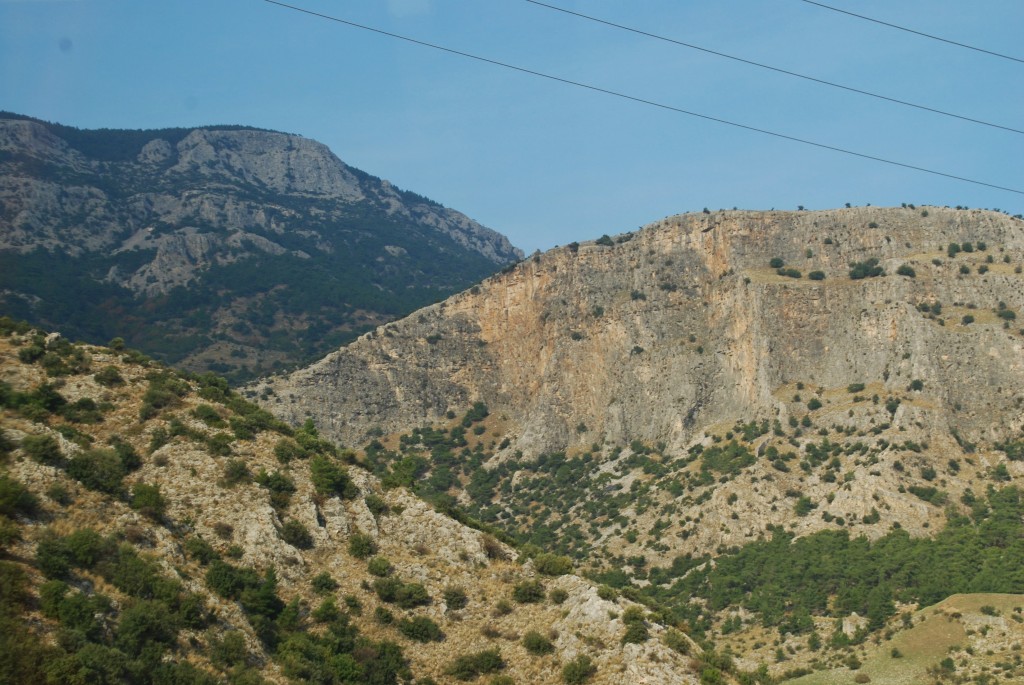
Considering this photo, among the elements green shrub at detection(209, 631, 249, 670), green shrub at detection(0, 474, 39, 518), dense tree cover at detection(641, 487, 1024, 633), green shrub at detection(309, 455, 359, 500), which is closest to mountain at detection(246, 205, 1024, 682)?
dense tree cover at detection(641, 487, 1024, 633)

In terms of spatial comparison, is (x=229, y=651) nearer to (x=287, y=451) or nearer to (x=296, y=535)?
(x=296, y=535)

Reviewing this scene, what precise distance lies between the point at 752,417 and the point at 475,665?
215ft

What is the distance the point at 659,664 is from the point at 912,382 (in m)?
62.5

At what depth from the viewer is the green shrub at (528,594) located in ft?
163

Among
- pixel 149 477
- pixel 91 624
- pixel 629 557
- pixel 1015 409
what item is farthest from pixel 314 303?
pixel 91 624

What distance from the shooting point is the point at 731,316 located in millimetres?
115250

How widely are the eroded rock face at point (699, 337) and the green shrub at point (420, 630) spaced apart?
→ 5940 centimetres

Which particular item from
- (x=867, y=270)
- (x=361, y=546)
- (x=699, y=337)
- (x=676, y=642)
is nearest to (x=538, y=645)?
(x=676, y=642)

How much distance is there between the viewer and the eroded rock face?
102250mm

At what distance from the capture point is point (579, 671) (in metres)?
44.5

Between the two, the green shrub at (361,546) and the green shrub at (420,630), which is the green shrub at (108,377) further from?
the green shrub at (420,630)

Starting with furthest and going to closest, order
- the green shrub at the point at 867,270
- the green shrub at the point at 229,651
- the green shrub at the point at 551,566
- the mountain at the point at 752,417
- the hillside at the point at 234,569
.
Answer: the green shrub at the point at 867,270 → the mountain at the point at 752,417 → the green shrub at the point at 551,566 → the green shrub at the point at 229,651 → the hillside at the point at 234,569

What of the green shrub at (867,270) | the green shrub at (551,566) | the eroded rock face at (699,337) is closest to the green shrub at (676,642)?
the green shrub at (551,566)

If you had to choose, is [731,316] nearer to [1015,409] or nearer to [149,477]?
[1015,409]
